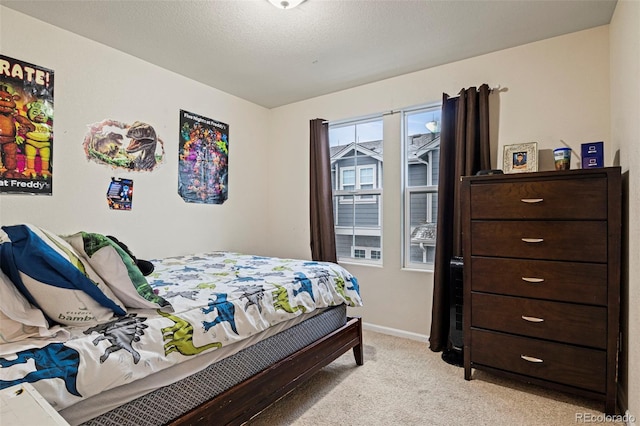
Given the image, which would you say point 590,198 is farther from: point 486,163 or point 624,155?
point 486,163

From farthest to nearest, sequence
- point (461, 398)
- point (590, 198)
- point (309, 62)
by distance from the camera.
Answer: point (309, 62) < point (461, 398) < point (590, 198)

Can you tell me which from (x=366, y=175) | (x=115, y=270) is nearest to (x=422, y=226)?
(x=366, y=175)

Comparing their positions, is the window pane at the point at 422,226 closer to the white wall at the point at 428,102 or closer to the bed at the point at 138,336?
the white wall at the point at 428,102

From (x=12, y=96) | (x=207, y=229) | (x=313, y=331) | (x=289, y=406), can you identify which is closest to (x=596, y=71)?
(x=313, y=331)

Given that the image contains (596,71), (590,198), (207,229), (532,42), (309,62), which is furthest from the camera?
(207,229)

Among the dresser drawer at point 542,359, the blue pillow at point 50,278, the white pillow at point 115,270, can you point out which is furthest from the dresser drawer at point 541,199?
the blue pillow at point 50,278

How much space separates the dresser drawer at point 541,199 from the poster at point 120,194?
8.77 feet

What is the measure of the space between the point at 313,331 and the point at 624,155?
211 centimetres

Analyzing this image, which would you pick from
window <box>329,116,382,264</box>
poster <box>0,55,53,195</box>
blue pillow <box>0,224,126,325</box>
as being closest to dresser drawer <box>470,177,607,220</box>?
window <box>329,116,382,264</box>

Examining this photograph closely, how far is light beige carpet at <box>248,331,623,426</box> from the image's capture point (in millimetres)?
1848

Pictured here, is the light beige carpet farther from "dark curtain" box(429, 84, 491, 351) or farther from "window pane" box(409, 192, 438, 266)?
"window pane" box(409, 192, 438, 266)

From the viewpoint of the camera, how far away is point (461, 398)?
2.06 metres

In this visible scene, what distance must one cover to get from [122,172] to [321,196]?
72.1 inches

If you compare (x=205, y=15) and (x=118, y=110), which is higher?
(x=205, y=15)
